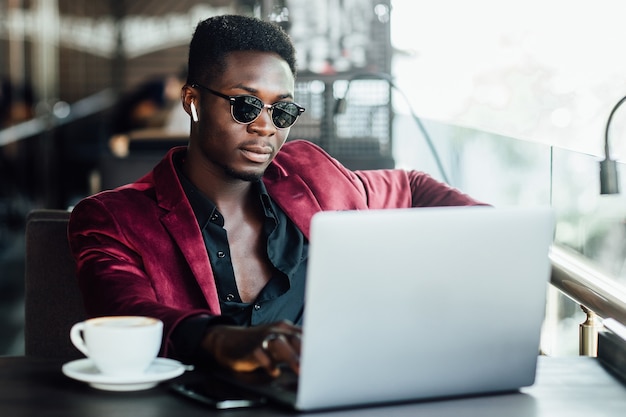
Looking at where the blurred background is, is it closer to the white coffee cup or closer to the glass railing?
the glass railing

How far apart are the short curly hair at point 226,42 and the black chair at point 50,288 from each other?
44 cm

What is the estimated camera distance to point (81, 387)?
1.20m

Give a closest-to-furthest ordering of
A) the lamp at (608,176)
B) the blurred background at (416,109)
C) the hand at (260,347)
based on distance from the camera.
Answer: the hand at (260,347), the lamp at (608,176), the blurred background at (416,109)

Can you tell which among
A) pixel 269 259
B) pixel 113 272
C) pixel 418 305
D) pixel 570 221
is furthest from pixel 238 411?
pixel 570 221

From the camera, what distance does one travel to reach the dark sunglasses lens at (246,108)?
6.03ft

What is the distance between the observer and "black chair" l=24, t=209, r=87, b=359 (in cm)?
188

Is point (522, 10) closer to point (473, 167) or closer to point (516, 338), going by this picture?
point (473, 167)

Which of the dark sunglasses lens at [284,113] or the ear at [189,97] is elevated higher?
the ear at [189,97]

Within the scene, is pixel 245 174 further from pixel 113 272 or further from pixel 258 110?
pixel 113 272

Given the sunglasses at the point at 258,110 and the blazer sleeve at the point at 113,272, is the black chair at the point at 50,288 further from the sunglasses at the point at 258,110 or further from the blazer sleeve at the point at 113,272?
the sunglasses at the point at 258,110

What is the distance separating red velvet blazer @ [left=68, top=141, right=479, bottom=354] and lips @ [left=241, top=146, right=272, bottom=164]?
0.51 ft

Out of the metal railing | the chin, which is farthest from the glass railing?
the chin

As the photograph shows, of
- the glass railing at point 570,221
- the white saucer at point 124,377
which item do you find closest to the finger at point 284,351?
the white saucer at point 124,377

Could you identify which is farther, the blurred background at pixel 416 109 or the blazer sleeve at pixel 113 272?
the blurred background at pixel 416 109
